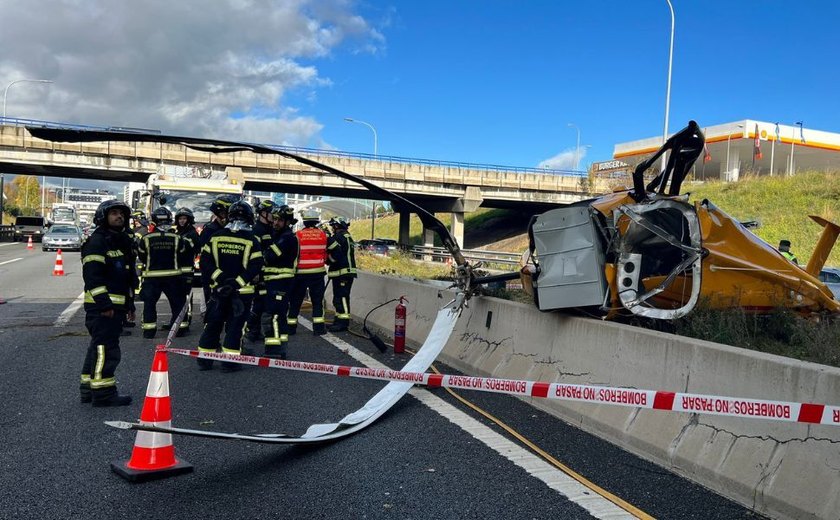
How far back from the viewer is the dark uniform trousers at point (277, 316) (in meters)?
8.20

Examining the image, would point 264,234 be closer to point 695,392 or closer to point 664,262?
point 664,262

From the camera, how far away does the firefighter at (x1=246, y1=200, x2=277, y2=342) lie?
9.20m

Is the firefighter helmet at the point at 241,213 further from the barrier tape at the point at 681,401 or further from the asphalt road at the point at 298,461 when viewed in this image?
the barrier tape at the point at 681,401

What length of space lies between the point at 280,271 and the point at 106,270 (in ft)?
9.49

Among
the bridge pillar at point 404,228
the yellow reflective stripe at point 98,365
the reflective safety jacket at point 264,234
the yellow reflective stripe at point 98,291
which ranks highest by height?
the bridge pillar at point 404,228

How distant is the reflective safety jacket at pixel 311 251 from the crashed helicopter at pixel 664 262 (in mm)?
4341

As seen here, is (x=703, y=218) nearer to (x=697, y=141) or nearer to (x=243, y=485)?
(x=697, y=141)

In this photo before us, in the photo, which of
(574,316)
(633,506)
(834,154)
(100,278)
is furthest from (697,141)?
(834,154)

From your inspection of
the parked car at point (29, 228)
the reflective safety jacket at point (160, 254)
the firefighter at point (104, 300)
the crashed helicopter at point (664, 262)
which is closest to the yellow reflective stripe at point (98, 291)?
the firefighter at point (104, 300)

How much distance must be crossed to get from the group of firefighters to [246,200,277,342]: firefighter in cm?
1

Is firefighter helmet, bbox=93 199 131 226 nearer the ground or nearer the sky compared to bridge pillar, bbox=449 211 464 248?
nearer the ground

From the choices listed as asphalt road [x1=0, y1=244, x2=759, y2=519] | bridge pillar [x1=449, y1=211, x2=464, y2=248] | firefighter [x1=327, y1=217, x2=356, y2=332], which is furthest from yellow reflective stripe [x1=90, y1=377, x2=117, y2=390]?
bridge pillar [x1=449, y1=211, x2=464, y2=248]

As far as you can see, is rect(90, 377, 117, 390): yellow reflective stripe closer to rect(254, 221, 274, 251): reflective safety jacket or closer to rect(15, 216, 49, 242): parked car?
rect(254, 221, 274, 251): reflective safety jacket

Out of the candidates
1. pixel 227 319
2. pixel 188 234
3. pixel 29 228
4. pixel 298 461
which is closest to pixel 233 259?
pixel 227 319
